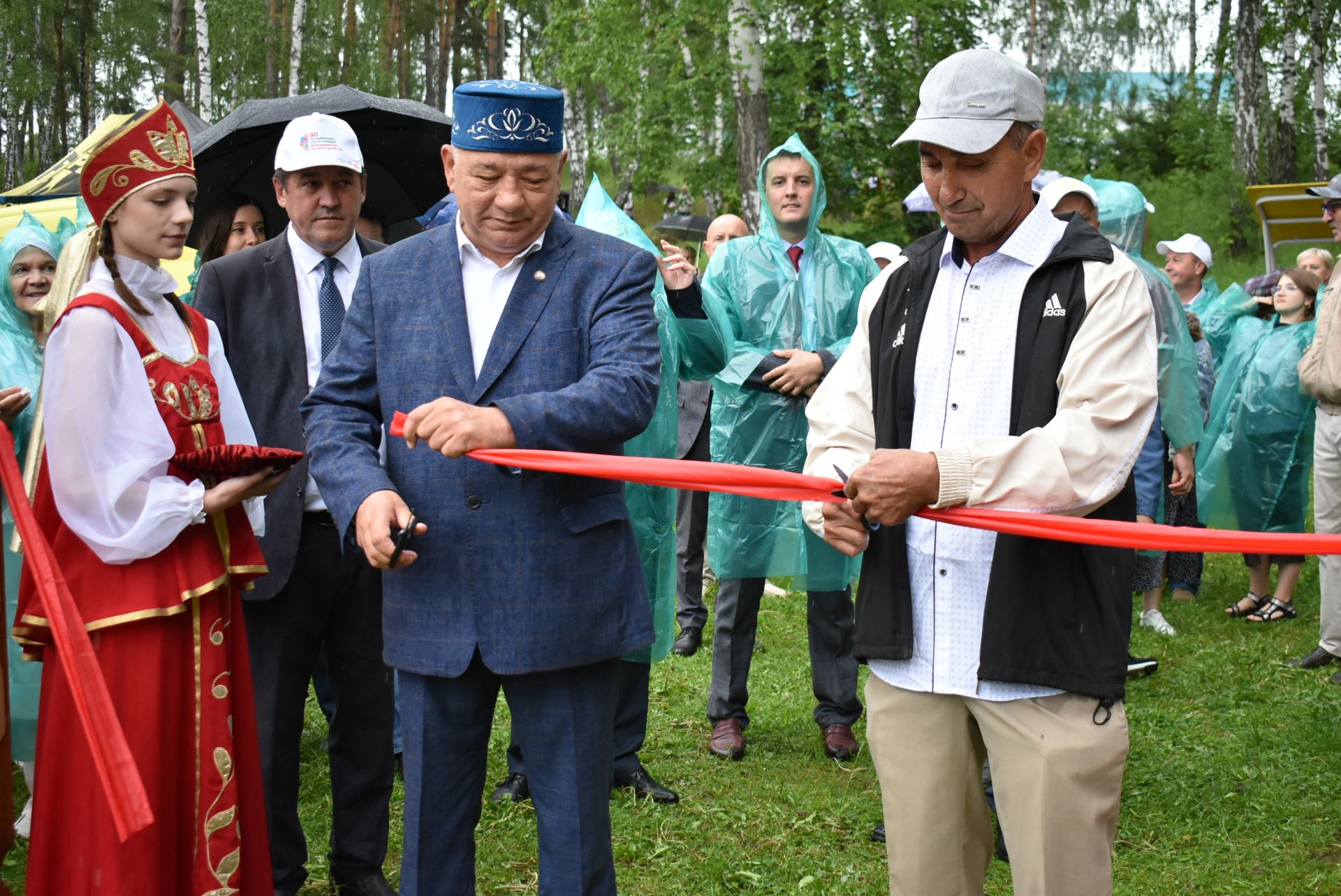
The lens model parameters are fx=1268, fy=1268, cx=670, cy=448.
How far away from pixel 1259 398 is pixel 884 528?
6.05m

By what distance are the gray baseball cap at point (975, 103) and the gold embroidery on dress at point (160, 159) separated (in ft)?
5.98

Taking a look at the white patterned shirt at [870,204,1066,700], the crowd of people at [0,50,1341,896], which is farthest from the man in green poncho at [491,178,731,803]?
the white patterned shirt at [870,204,1066,700]

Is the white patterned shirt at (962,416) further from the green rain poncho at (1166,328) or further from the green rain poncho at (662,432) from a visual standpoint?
the green rain poncho at (1166,328)

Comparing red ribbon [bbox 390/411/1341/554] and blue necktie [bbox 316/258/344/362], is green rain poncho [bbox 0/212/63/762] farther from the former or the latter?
red ribbon [bbox 390/411/1341/554]

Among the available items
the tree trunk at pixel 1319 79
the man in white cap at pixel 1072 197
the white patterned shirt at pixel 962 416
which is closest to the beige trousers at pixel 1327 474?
the man in white cap at pixel 1072 197

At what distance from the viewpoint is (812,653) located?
5352 millimetres

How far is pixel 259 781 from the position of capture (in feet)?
10.8

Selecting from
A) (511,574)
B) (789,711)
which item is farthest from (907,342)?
(789,711)

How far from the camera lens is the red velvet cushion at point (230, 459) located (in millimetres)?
3002

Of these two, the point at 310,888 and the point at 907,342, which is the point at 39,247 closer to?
the point at 310,888

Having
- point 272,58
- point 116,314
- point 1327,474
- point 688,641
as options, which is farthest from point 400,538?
point 272,58

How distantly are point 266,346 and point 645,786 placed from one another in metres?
2.19

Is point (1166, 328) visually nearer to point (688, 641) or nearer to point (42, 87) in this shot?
point (688, 641)

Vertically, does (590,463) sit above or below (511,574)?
above
